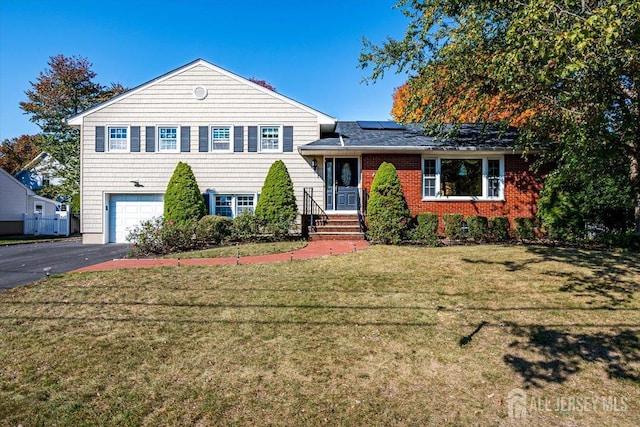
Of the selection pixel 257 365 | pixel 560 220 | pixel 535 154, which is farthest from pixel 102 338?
pixel 535 154

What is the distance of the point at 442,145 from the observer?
12500mm

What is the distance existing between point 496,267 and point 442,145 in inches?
253

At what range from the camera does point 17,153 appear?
110 feet

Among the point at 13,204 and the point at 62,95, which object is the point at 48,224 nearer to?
the point at 13,204

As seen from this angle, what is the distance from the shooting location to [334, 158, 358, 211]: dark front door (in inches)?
545

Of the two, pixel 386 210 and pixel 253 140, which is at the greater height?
pixel 253 140

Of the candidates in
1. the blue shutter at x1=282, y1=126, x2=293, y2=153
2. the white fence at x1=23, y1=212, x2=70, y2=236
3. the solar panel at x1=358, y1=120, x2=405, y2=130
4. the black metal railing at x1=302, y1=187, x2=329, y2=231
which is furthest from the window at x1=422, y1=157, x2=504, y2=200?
the white fence at x1=23, y1=212, x2=70, y2=236

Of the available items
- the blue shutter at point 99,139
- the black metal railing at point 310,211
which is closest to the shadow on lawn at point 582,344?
the black metal railing at point 310,211

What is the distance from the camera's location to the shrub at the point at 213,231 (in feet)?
38.2

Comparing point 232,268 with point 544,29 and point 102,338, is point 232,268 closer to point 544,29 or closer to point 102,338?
point 102,338

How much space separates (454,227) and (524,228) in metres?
2.38

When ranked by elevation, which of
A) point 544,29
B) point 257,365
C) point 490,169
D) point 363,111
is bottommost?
point 257,365

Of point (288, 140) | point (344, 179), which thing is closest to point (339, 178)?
point (344, 179)

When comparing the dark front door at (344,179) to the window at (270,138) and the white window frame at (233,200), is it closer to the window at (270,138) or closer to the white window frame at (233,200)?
the window at (270,138)
